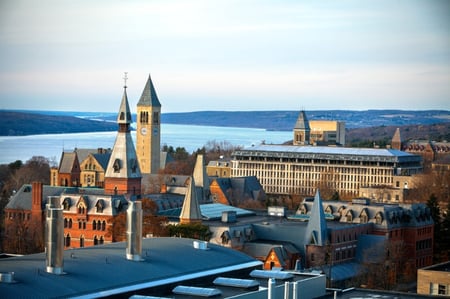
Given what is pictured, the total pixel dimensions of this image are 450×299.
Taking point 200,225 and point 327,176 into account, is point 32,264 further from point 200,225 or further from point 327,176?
point 327,176

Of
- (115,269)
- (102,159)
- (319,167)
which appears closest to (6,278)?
(115,269)

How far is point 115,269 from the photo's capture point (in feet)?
165

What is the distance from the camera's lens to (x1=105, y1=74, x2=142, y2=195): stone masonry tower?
326ft

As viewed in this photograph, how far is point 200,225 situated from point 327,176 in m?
85.4

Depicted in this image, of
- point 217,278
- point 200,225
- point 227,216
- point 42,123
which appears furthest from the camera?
point 42,123

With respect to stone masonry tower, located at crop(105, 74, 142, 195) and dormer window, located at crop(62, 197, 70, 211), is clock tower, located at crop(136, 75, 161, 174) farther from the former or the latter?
dormer window, located at crop(62, 197, 70, 211)

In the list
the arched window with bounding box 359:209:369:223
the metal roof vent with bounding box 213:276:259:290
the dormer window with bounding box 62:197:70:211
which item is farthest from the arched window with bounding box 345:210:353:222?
the metal roof vent with bounding box 213:276:259:290

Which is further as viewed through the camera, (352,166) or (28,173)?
(352,166)

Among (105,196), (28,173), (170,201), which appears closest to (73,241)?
(105,196)

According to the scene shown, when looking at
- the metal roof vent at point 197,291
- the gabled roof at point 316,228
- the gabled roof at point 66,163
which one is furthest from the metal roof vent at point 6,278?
the gabled roof at point 66,163

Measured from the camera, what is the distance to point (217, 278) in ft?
176

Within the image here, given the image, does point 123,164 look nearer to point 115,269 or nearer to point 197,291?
point 115,269

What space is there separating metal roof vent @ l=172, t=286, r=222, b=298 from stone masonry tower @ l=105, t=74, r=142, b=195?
49.1 metres

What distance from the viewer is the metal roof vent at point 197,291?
49250mm
